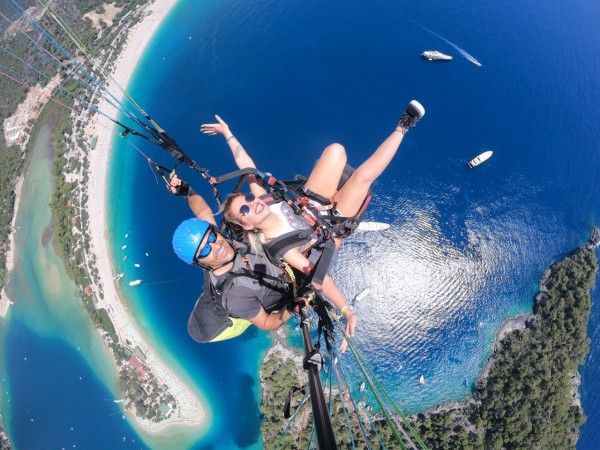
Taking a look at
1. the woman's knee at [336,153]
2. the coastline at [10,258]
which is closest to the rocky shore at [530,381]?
the woman's knee at [336,153]

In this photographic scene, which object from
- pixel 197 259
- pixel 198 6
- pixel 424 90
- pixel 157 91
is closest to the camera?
pixel 197 259

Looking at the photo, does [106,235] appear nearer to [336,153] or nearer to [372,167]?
[336,153]

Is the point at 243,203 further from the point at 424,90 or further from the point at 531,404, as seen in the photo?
the point at 424,90

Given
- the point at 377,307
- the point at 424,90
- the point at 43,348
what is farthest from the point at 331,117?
the point at 43,348

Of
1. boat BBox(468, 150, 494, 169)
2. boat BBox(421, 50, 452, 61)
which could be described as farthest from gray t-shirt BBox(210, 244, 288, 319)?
boat BBox(421, 50, 452, 61)

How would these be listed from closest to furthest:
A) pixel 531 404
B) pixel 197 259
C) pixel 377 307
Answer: pixel 197 259 < pixel 531 404 < pixel 377 307

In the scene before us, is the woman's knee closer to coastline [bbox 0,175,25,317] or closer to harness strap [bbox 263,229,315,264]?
harness strap [bbox 263,229,315,264]

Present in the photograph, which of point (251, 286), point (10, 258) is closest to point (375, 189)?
point (251, 286)
